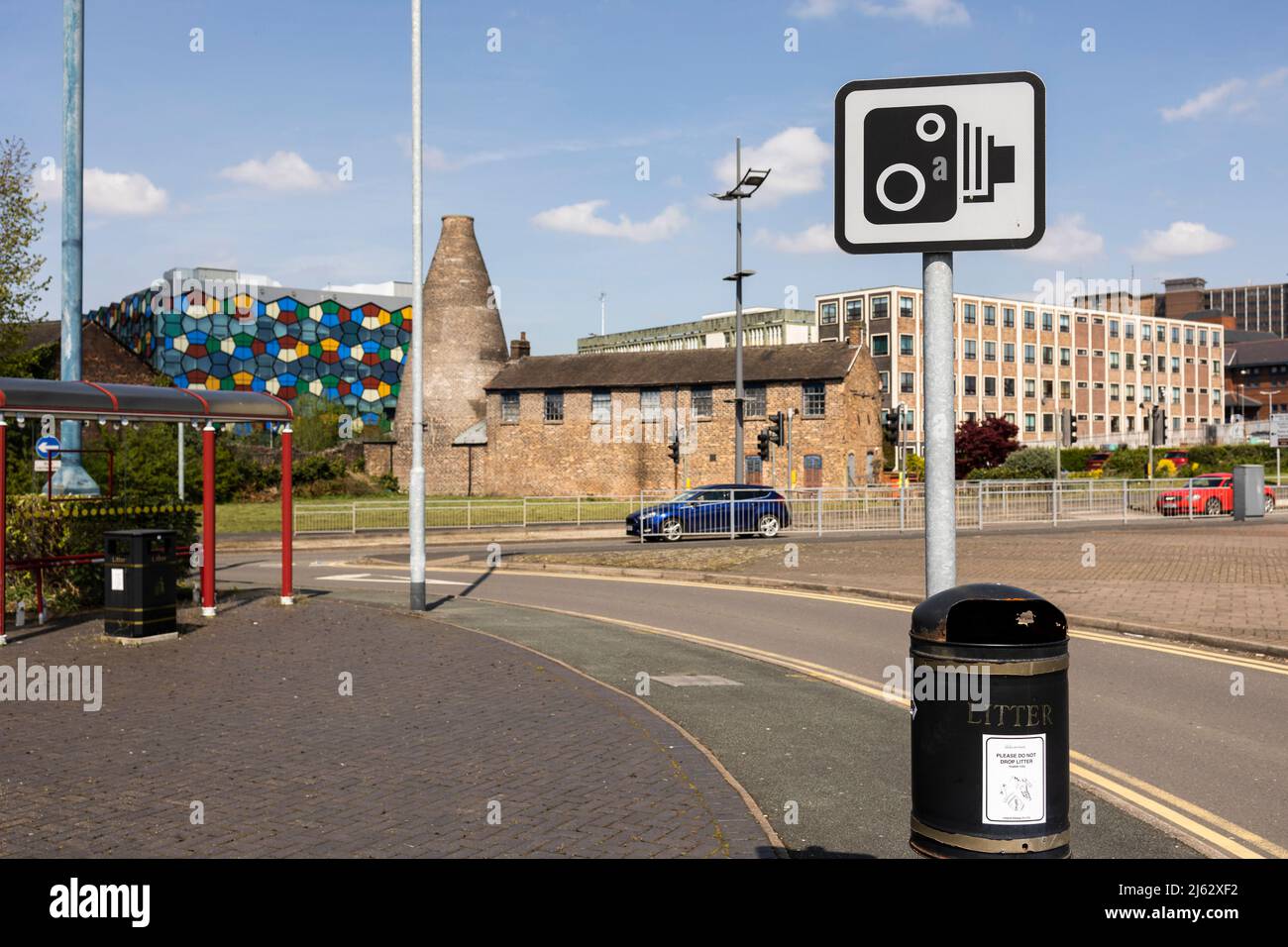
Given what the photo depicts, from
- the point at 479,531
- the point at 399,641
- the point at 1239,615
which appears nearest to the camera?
the point at 399,641

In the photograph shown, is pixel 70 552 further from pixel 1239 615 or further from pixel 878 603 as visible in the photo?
pixel 1239 615

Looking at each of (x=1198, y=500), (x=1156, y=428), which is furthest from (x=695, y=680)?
(x=1156, y=428)

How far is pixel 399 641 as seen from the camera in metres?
12.5

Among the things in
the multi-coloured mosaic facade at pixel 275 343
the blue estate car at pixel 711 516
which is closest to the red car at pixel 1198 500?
the blue estate car at pixel 711 516

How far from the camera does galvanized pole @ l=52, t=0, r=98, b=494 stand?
17.1m

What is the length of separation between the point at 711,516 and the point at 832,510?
3704mm

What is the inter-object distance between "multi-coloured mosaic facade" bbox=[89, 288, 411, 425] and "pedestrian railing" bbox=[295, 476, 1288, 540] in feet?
180

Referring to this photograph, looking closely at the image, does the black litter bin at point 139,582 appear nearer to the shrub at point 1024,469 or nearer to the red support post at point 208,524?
the red support post at point 208,524

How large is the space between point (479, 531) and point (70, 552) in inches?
817

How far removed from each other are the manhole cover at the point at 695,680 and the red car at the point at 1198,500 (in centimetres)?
3079

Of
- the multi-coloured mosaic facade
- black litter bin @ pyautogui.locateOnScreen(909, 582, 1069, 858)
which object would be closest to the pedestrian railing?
black litter bin @ pyautogui.locateOnScreen(909, 582, 1069, 858)

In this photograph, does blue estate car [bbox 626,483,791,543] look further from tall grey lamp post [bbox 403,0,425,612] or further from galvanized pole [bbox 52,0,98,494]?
galvanized pole [bbox 52,0,98,494]

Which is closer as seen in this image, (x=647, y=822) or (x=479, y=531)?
(x=647, y=822)

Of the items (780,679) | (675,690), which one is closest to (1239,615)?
(780,679)
